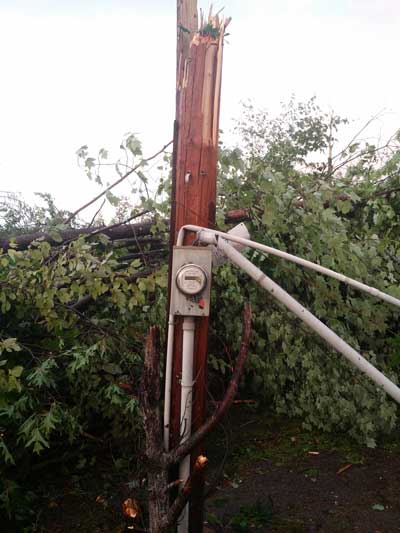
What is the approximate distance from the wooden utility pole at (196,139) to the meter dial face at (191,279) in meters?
0.20

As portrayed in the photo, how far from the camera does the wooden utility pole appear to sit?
6.41 ft

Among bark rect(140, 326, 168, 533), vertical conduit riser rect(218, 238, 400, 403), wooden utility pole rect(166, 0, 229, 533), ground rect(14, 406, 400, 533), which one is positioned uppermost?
wooden utility pole rect(166, 0, 229, 533)

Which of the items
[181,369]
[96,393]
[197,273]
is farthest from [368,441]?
[197,273]

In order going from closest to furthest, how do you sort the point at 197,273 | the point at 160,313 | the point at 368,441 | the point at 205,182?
the point at 197,273 < the point at 205,182 < the point at 160,313 < the point at 368,441

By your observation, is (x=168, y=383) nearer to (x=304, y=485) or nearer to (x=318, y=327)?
(x=318, y=327)

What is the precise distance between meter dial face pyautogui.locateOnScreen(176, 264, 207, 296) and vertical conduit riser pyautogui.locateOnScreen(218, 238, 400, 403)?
15 cm

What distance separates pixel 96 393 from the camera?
10.3ft

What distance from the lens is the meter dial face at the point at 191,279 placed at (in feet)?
6.15

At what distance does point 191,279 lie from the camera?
1879 millimetres

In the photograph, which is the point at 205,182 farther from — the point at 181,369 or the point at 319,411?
the point at 319,411

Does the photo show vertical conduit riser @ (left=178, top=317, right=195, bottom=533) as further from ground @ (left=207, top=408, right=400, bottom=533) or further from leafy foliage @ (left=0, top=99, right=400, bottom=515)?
ground @ (left=207, top=408, right=400, bottom=533)

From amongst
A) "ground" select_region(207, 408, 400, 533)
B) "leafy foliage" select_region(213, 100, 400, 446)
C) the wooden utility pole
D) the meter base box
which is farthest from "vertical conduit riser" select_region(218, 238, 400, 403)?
"ground" select_region(207, 408, 400, 533)

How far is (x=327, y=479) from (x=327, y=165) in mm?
2362

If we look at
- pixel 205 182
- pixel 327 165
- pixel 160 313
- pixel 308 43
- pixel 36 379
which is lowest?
pixel 36 379
